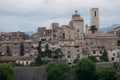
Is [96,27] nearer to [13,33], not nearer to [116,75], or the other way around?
[13,33]

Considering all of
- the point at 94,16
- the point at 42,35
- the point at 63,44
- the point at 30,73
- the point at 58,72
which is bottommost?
the point at 30,73

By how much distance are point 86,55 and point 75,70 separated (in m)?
15.9

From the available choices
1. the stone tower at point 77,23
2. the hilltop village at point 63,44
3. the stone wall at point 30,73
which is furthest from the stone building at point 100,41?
the stone wall at point 30,73

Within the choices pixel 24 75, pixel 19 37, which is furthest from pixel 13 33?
pixel 24 75

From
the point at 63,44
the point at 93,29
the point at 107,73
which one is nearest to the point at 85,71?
the point at 107,73

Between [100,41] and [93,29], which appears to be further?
[93,29]

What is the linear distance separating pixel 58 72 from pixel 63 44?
1875 centimetres

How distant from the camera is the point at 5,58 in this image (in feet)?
201

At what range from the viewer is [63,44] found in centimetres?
6756

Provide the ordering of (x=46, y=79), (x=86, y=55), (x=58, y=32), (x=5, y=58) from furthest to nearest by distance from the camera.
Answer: (x=58, y=32), (x=86, y=55), (x=5, y=58), (x=46, y=79)

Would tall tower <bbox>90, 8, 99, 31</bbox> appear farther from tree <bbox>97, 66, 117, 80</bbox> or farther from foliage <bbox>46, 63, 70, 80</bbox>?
foliage <bbox>46, 63, 70, 80</bbox>

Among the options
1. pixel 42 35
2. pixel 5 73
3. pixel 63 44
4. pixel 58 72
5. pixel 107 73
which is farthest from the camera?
pixel 42 35

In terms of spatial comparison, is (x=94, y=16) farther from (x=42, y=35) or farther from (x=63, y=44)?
(x=63, y=44)

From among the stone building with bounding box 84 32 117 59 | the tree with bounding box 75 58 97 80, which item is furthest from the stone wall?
the stone building with bounding box 84 32 117 59
